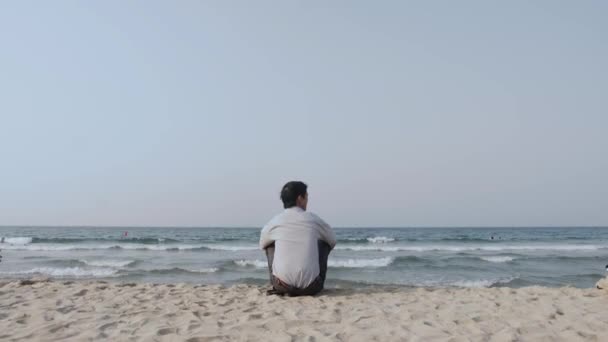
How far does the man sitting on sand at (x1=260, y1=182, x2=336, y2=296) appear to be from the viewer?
5410mm

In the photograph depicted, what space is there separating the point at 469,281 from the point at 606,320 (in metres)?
6.35

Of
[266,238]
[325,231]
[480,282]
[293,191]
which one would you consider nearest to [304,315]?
[325,231]

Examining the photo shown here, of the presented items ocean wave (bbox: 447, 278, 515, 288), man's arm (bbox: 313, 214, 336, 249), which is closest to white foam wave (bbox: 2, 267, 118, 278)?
man's arm (bbox: 313, 214, 336, 249)

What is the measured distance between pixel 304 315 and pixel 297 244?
104cm

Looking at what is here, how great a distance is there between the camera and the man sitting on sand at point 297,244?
17.7 feet

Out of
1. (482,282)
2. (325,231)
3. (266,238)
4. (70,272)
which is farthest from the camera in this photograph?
(70,272)

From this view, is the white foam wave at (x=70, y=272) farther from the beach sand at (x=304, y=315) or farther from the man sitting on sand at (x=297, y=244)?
the man sitting on sand at (x=297, y=244)

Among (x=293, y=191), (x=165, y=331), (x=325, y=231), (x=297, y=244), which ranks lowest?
(x=165, y=331)

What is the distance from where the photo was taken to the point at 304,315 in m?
4.51

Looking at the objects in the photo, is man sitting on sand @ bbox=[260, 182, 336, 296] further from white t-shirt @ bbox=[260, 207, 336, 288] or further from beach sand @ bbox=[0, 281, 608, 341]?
beach sand @ bbox=[0, 281, 608, 341]

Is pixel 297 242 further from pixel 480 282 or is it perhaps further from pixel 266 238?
pixel 480 282

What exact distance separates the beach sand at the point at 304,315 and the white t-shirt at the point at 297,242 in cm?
31

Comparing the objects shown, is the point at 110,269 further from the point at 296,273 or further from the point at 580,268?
the point at 580,268

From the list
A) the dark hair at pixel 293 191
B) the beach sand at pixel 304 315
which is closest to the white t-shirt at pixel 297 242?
the dark hair at pixel 293 191
